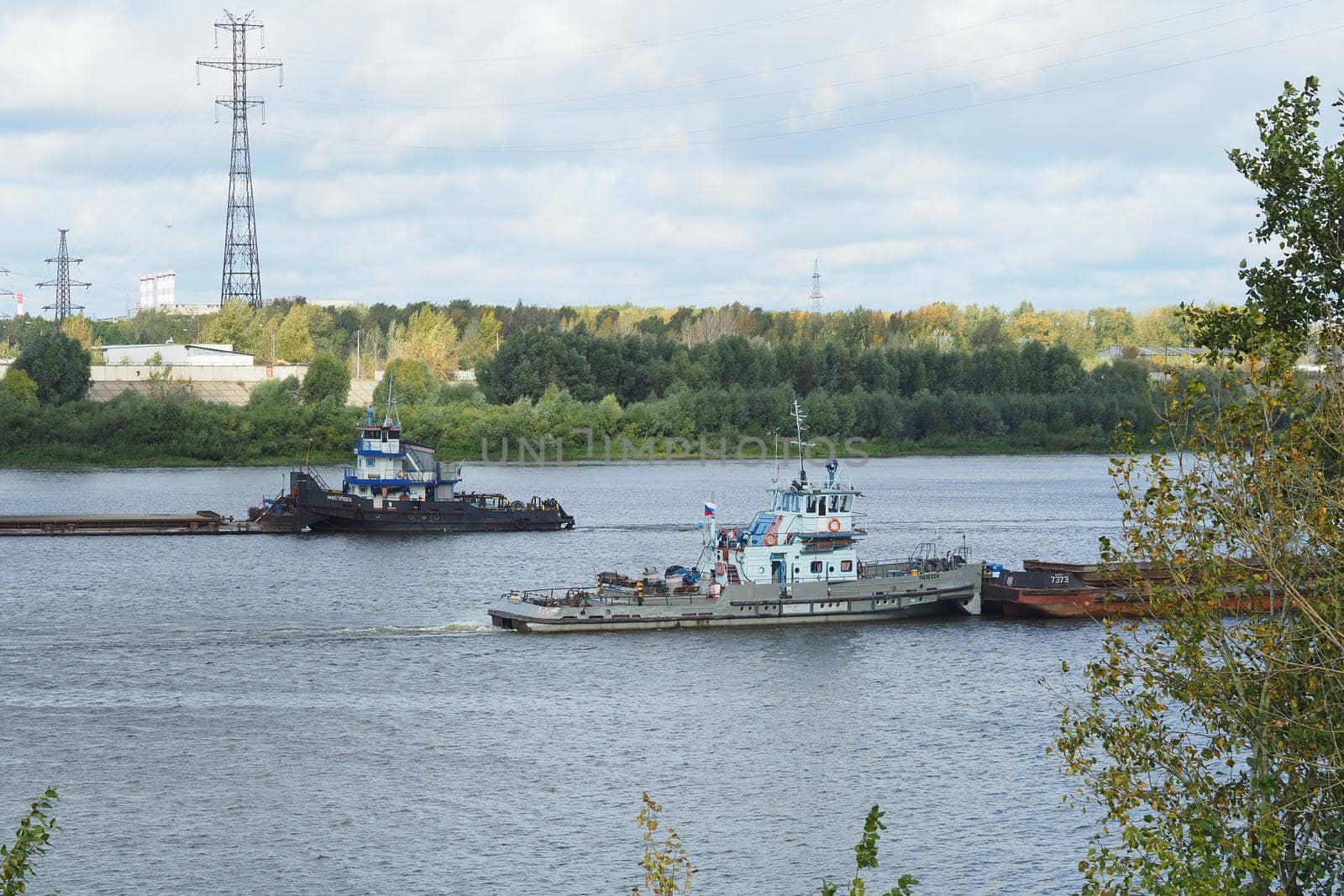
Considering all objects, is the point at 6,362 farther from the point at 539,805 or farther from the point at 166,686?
the point at 539,805

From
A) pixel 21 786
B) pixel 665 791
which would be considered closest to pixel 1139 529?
pixel 665 791

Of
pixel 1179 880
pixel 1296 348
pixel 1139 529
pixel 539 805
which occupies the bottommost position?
pixel 539 805

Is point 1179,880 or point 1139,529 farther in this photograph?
point 1139,529

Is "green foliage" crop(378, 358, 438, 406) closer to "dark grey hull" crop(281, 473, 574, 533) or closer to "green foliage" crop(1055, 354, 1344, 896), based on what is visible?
"dark grey hull" crop(281, 473, 574, 533)

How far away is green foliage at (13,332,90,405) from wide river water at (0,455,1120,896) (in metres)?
93.4

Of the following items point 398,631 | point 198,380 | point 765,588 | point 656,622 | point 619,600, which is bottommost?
point 398,631

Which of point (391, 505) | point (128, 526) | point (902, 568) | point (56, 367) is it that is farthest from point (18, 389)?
point (902, 568)

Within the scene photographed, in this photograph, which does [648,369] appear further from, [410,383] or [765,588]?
[765,588]

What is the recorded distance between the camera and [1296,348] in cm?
2122

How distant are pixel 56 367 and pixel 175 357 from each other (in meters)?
18.8

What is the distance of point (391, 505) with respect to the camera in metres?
98.6

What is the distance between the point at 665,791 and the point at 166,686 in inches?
789

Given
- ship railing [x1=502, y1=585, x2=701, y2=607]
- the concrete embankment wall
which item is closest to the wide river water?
ship railing [x1=502, y1=585, x2=701, y2=607]

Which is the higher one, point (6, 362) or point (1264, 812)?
point (6, 362)
